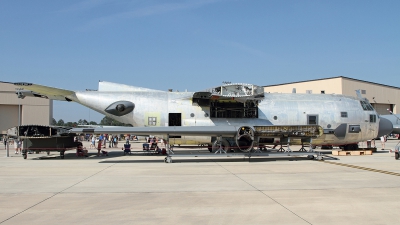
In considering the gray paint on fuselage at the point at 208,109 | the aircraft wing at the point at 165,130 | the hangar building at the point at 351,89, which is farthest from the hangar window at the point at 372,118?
the hangar building at the point at 351,89

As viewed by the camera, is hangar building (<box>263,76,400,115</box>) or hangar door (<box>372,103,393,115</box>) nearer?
hangar building (<box>263,76,400,115</box>)

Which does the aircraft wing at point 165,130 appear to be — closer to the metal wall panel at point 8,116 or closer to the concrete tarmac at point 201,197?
the concrete tarmac at point 201,197

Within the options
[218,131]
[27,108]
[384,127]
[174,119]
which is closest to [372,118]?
[384,127]

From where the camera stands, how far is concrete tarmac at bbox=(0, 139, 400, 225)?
688 centimetres

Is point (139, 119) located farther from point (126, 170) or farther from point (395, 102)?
point (395, 102)

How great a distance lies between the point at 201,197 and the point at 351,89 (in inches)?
2340

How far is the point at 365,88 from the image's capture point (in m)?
65.0

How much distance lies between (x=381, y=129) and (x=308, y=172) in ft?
38.0

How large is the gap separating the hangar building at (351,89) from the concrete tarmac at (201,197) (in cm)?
4737

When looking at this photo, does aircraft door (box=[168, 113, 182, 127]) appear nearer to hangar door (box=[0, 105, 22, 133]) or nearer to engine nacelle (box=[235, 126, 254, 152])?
engine nacelle (box=[235, 126, 254, 152])

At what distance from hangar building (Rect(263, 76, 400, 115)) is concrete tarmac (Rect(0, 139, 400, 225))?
4737 cm

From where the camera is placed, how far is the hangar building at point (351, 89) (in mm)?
60438

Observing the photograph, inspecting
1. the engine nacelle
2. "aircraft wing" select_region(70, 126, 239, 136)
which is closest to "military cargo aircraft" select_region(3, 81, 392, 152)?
the engine nacelle

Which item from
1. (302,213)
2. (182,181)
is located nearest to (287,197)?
(302,213)
